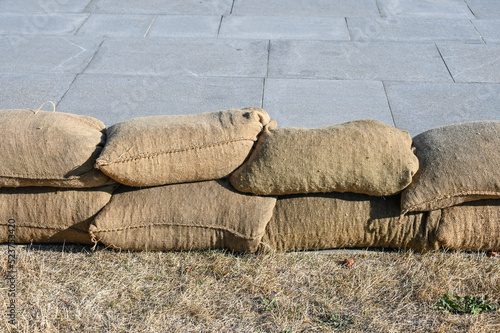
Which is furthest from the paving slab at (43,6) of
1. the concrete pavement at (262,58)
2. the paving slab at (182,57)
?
the paving slab at (182,57)

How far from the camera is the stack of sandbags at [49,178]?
3.23 meters

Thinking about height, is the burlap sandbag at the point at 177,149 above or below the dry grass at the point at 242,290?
above

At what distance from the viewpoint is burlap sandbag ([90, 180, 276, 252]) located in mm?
3316

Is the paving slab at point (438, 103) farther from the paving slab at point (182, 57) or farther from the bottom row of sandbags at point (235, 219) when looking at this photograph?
the bottom row of sandbags at point (235, 219)

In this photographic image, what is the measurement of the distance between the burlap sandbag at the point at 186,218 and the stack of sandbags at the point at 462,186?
36.7 inches

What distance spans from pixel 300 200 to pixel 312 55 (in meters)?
3.39

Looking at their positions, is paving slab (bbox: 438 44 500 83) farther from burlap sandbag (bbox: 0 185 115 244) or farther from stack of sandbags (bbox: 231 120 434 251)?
burlap sandbag (bbox: 0 185 115 244)

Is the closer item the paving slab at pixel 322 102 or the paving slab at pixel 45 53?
the paving slab at pixel 322 102

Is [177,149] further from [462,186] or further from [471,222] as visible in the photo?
[471,222]

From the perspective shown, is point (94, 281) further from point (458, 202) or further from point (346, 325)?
Result: point (458, 202)

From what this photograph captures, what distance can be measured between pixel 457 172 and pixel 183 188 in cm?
162

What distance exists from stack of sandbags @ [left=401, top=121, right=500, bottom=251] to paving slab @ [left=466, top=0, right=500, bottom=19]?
478 cm

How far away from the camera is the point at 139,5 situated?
7.96 meters

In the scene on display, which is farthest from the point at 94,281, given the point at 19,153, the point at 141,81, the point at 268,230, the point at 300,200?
the point at 141,81
